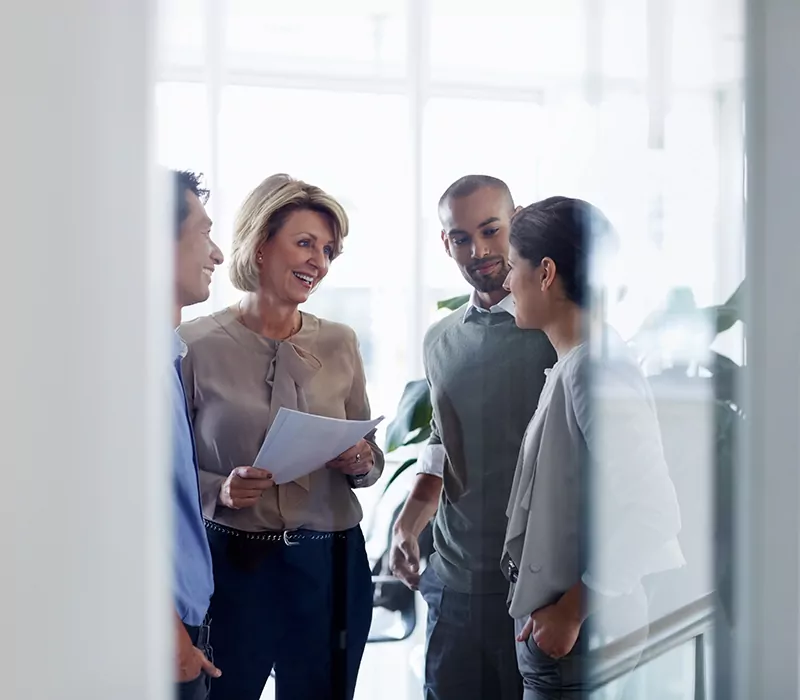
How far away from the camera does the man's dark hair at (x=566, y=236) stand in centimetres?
82

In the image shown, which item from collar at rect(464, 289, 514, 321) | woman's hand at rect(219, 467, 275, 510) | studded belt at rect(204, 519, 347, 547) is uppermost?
collar at rect(464, 289, 514, 321)

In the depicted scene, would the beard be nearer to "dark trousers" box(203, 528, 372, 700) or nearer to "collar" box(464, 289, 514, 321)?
"collar" box(464, 289, 514, 321)

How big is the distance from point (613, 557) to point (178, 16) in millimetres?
713

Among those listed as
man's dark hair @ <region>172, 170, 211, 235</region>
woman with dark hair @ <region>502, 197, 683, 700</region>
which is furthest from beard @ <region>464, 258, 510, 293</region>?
man's dark hair @ <region>172, 170, 211, 235</region>

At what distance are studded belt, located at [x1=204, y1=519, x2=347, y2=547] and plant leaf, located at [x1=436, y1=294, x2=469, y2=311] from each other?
25cm

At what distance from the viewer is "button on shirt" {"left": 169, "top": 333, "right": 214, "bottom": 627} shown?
688 millimetres

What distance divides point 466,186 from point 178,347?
34 cm

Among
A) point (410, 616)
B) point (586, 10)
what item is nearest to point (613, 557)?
point (410, 616)

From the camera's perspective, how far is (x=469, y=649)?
2.70 feet

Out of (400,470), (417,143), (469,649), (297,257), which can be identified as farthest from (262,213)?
(469,649)

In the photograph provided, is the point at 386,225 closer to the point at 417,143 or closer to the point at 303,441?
the point at 417,143

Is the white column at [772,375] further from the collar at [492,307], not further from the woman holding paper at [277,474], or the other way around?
the woman holding paper at [277,474]

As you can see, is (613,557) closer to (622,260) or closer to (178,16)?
(622,260)

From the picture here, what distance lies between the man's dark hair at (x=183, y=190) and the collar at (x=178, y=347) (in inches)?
3.8
